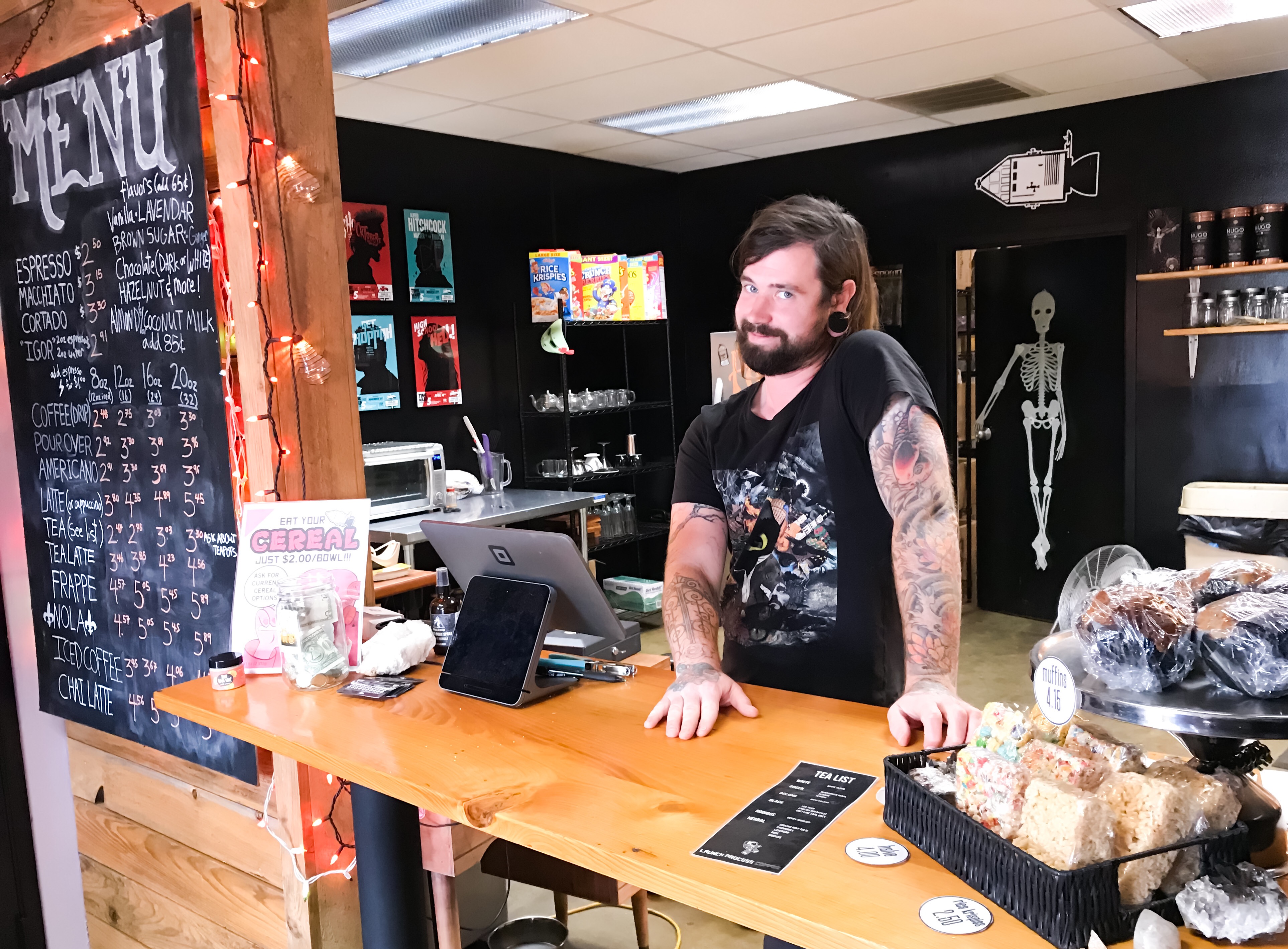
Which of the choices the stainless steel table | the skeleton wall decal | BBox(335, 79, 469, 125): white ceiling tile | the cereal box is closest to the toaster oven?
the stainless steel table

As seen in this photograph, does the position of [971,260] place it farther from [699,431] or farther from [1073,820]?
[1073,820]

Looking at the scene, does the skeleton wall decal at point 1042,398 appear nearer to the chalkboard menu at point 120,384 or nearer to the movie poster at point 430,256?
the movie poster at point 430,256

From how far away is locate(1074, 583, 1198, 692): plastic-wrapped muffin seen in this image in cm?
105

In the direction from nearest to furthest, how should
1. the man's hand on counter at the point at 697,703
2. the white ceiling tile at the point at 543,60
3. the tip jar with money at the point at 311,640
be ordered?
the man's hand on counter at the point at 697,703 → the tip jar with money at the point at 311,640 → the white ceiling tile at the point at 543,60

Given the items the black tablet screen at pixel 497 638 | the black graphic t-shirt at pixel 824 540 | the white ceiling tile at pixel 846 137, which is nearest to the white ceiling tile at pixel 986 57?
the white ceiling tile at pixel 846 137

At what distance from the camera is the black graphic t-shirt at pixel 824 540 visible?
6.31 feet

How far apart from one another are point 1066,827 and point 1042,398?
572 centimetres

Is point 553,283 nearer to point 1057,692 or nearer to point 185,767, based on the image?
point 185,767

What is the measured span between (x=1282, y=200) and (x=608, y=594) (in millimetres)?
4158

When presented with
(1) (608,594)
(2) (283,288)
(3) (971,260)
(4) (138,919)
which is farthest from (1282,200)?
(4) (138,919)

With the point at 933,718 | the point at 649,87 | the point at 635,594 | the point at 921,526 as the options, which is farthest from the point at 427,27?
the point at 635,594

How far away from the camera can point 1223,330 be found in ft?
16.5

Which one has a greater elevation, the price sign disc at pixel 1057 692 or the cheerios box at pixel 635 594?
the price sign disc at pixel 1057 692

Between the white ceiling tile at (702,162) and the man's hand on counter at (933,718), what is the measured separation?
212 inches
